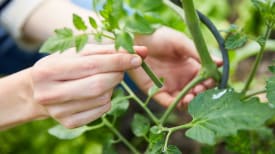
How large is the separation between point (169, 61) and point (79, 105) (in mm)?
337

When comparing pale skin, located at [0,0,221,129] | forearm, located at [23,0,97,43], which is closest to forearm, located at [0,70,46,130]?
pale skin, located at [0,0,221,129]

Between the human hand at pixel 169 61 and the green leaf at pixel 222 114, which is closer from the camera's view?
the green leaf at pixel 222 114

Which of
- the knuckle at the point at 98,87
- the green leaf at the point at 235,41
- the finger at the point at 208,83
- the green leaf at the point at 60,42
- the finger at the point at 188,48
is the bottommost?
the finger at the point at 208,83

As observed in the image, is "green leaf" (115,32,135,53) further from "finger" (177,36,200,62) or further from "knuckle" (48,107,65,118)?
"finger" (177,36,200,62)

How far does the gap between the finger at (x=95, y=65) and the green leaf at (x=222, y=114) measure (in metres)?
0.09

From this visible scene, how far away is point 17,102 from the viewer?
75 cm

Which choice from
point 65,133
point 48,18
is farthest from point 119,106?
point 48,18

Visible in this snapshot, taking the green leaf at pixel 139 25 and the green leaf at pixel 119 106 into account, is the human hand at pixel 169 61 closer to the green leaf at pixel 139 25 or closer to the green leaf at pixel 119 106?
the green leaf at pixel 119 106

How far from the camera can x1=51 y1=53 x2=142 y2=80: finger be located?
1.94 feet

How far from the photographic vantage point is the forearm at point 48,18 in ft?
3.63

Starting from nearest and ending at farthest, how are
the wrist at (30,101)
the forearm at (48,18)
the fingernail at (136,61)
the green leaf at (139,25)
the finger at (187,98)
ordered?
1. the green leaf at (139,25)
2. the fingernail at (136,61)
3. the wrist at (30,101)
4. the finger at (187,98)
5. the forearm at (48,18)

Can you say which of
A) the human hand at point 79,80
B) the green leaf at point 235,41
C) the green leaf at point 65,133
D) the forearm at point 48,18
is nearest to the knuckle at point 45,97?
the human hand at point 79,80

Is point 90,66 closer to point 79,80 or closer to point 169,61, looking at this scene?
point 79,80

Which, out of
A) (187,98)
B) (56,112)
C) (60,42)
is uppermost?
(60,42)
